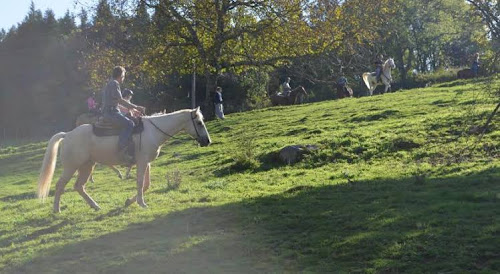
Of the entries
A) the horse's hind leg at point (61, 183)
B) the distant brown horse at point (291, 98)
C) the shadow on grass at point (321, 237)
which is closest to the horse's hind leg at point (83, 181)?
the horse's hind leg at point (61, 183)

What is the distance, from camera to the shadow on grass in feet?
24.1

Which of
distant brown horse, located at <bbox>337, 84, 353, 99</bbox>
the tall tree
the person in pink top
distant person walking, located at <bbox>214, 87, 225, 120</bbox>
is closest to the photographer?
the person in pink top

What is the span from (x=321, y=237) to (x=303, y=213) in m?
1.51

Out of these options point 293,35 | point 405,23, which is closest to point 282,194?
point 293,35

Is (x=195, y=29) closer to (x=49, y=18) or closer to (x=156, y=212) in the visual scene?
(x=156, y=212)

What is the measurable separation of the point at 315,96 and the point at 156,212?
44.6 m

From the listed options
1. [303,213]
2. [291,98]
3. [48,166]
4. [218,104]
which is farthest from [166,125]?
[291,98]

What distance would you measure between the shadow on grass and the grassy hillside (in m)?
0.02

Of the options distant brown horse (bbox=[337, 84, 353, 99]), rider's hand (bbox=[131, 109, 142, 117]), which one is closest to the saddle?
rider's hand (bbox=[131, 109, 142, 117])

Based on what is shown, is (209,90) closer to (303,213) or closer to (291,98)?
(291,98)

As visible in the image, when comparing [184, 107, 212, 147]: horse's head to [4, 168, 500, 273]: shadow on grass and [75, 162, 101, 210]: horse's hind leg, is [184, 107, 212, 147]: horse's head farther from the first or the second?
[75, 162, 101, 210]: horse's hind leg

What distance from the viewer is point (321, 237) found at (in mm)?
8477

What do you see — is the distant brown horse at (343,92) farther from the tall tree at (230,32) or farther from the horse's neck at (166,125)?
the horse's neck at (166,125)

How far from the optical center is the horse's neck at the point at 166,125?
1215 cm
